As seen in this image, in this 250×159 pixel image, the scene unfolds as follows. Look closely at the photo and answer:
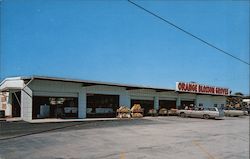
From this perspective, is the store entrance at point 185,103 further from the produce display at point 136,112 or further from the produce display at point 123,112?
the produce display at point 123,112

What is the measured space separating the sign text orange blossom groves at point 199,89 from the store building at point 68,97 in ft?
2.98

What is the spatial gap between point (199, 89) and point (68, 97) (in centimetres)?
2790

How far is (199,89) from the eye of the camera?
58.2m

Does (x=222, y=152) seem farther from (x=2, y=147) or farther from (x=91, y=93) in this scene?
(x=91, y=93)

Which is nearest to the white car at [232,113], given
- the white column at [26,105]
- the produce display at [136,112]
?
the produce display at [136,112]

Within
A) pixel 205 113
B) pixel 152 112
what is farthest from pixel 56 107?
pixel 205 113

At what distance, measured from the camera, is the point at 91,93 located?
131 feet

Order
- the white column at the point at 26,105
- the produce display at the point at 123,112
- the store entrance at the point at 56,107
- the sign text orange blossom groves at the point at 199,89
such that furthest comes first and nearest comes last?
the sign text orange blossom groves at the point at 199,89 → the produce display at the point at 123,112 → the store entrance at the point at 56,107 → the white column at the point at 26,105

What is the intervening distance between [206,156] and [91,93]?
26.5 m

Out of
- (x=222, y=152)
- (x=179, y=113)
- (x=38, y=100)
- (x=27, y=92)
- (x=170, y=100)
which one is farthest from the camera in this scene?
(x=170, y=100)

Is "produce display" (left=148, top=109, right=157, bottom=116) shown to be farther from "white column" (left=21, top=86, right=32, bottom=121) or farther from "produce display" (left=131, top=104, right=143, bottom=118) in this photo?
"white column" (left=21, top=86, right=32, bottom=121)

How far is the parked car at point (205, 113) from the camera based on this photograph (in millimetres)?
44281

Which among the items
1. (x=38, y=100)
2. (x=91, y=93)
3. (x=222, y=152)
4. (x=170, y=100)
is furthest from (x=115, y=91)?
(x=222, y=152)

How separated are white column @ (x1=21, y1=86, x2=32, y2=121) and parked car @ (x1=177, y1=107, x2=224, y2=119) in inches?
891
